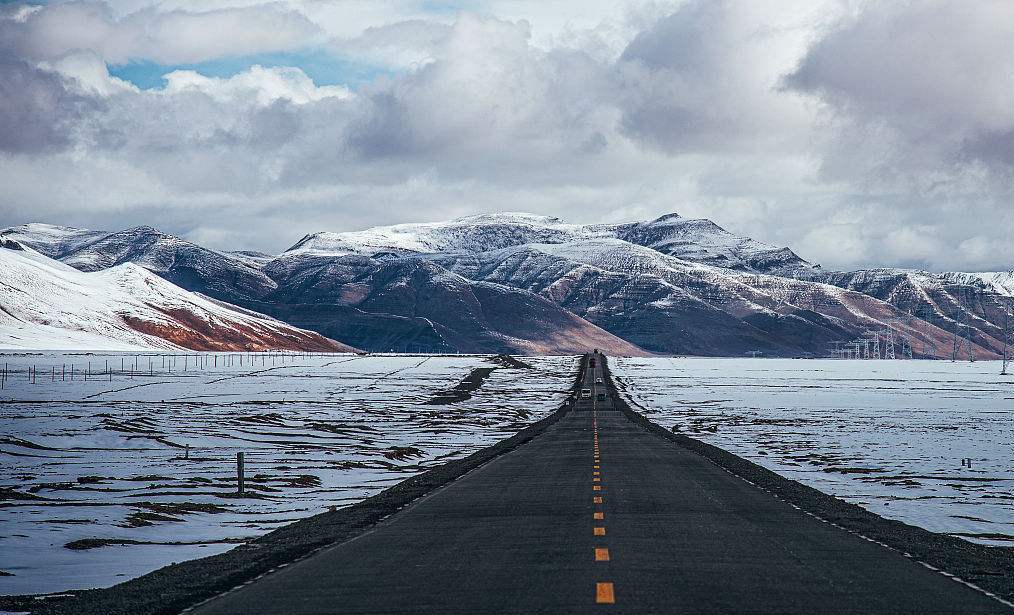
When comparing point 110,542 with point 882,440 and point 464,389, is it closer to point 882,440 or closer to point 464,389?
point 882,440

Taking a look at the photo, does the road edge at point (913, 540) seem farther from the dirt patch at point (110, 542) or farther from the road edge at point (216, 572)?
the dirt patch at point (110, 542)

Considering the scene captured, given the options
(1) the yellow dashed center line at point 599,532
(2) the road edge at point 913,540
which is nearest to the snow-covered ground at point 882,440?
(2) the road edge at point 913,540

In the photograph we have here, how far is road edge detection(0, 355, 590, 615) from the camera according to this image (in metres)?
13.7

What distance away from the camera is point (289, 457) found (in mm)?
42438

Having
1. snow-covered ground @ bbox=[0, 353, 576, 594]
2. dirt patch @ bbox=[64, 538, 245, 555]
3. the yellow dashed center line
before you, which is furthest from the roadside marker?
dirt patch @ bbox=[64, 538, 245, 555]

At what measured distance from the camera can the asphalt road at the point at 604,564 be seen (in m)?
13.1

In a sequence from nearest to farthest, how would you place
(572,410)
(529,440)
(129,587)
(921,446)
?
(129,587), (921,446), (529,440), (572,410)

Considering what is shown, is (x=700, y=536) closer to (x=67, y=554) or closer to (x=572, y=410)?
(x=67, y=554)

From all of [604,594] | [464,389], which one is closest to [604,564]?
[604,594]

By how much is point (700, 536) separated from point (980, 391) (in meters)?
120

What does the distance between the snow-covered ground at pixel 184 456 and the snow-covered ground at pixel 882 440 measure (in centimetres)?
1311

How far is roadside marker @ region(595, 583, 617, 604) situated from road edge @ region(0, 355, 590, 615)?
4853mm

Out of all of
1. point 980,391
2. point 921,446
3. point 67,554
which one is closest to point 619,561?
point 67,554

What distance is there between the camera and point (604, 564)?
1583 cm
